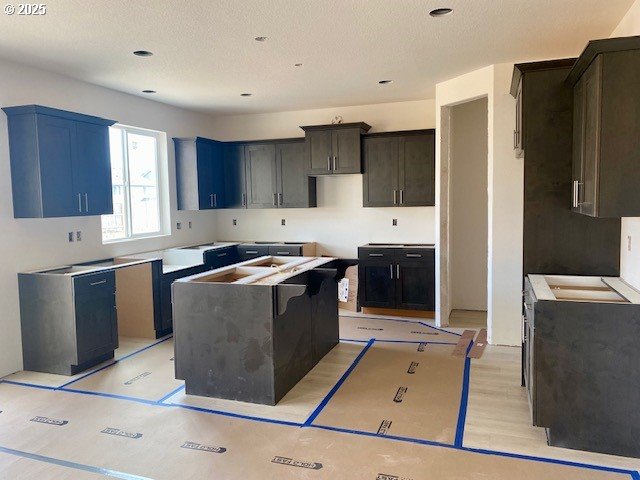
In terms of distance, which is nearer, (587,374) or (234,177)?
(587,374)

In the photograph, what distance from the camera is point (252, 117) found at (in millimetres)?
7234

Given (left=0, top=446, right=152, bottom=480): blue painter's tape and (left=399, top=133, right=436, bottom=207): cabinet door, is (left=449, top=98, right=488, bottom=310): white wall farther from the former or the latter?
(left=0, top=446, right=152, bottom=480): blue painter's tape

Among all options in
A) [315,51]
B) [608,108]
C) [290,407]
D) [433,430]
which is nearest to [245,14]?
[315,51]

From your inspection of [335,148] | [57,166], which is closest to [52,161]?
[57,166]

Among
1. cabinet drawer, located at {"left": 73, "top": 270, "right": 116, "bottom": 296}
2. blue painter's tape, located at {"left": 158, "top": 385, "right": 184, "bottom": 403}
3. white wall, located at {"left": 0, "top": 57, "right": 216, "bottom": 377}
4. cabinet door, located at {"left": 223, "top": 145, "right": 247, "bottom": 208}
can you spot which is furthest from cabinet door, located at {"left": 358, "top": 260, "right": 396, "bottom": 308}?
cabinet drawer, located at {"left": 73, "top": 270, "right": 116, "bottom": 296}

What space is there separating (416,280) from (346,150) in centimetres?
194

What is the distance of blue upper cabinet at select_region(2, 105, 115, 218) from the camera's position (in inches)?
164

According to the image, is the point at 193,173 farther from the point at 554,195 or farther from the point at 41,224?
the point at 554,195

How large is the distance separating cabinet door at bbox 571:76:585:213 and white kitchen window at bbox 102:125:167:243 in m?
4.64

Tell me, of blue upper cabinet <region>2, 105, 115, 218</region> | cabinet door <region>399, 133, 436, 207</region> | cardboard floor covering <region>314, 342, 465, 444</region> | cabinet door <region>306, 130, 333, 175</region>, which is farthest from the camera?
cabinet door <region>306, 130, 333, 175</region>

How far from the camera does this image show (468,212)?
20.7 feet

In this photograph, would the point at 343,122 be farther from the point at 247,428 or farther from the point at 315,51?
the point at 247,428

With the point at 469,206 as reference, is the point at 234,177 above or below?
above

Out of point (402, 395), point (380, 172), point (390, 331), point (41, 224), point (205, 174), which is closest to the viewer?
point (402, 395)
